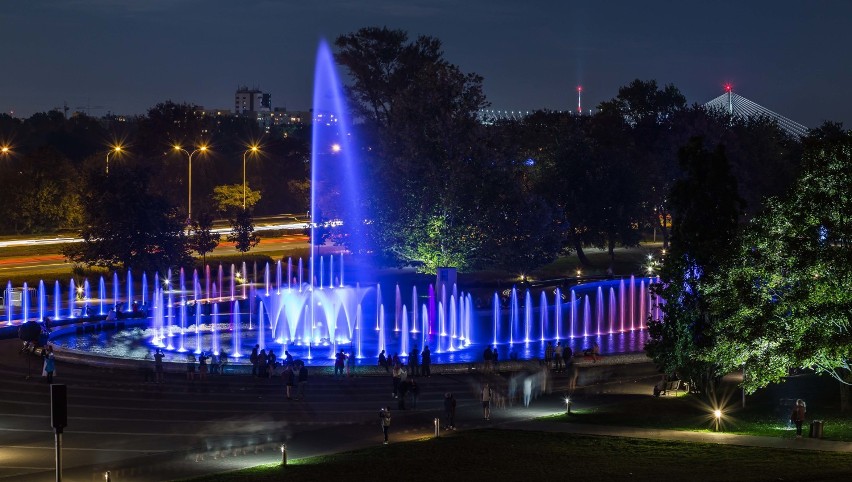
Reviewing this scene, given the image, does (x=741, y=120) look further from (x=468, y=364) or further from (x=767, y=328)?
(x=767, y=328)

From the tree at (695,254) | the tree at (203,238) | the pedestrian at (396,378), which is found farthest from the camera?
the tree at (203,238)

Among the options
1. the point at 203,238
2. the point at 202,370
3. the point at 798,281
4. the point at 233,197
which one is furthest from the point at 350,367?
the point at 233,197

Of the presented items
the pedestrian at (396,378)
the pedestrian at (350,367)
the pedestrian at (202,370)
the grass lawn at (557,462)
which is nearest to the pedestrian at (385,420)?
the grass lawn at (557,462)

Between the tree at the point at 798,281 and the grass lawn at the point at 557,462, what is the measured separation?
2.98 meters

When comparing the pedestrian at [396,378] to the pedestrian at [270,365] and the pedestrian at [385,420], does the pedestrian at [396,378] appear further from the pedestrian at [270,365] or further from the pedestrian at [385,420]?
the pedestrian at [385,420]

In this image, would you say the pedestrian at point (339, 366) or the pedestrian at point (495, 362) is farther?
the pedestrian at point (495, 362)

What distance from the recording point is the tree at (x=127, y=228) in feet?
220

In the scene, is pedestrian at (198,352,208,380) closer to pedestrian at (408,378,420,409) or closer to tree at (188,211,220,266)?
pedestrian at (408,378,420,409)

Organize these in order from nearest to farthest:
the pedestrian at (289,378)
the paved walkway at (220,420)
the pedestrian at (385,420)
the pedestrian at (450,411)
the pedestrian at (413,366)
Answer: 1. the paved walkway at (220,420)
2. the pedestrian at (385,420)
3. the pedestrian at (450,411)
4. the pedestrian at (289,378)
5. the pedestrian at (413,366)

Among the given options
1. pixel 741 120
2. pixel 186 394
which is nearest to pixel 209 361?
pixel 186 394

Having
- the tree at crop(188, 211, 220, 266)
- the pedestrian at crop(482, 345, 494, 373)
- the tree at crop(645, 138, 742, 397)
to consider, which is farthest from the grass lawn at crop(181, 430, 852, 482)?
the tree at crop(188, 211, 220, 266)

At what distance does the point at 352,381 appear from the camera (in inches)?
1432

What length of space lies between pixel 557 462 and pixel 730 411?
25.1 ft

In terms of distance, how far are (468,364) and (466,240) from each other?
23108 mm
